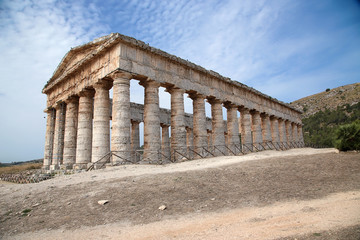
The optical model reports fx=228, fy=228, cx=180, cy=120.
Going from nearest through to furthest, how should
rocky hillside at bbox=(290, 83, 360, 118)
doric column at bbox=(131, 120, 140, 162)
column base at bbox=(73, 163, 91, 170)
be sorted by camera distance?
column base at bbox=(73, 163, 91, 170) < doric column at bbox=(131, 120, 140, 162) < rocky hillside at bbox=(290, 83, 360, 118)

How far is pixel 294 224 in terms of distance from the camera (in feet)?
13.6

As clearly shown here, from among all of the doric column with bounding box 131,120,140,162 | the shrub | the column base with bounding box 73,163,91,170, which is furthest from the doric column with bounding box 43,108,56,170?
the shrub

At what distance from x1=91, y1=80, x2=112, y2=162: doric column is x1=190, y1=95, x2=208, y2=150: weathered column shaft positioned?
7.05 metres

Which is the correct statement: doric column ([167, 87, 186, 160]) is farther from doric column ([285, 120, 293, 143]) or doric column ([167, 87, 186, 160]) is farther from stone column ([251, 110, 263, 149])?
doric column ([285, 120, 293, 143])

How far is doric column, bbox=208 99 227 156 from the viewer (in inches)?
794

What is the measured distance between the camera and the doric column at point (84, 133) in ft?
54.7

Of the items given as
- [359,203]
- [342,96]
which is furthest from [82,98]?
[342,96]

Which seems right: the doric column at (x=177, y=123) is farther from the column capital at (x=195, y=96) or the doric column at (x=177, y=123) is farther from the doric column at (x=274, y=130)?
the doric column at (x=274, y=130)

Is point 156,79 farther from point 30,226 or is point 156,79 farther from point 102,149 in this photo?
point 30,226

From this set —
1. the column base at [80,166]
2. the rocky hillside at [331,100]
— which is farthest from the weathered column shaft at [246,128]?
the rocky hillside at [331,100]

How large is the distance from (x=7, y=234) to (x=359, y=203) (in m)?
7.65

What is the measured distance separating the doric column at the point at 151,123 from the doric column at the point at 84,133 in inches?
190

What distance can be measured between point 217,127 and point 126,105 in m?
9.40

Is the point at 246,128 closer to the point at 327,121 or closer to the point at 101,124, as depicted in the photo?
the point at 101,124
